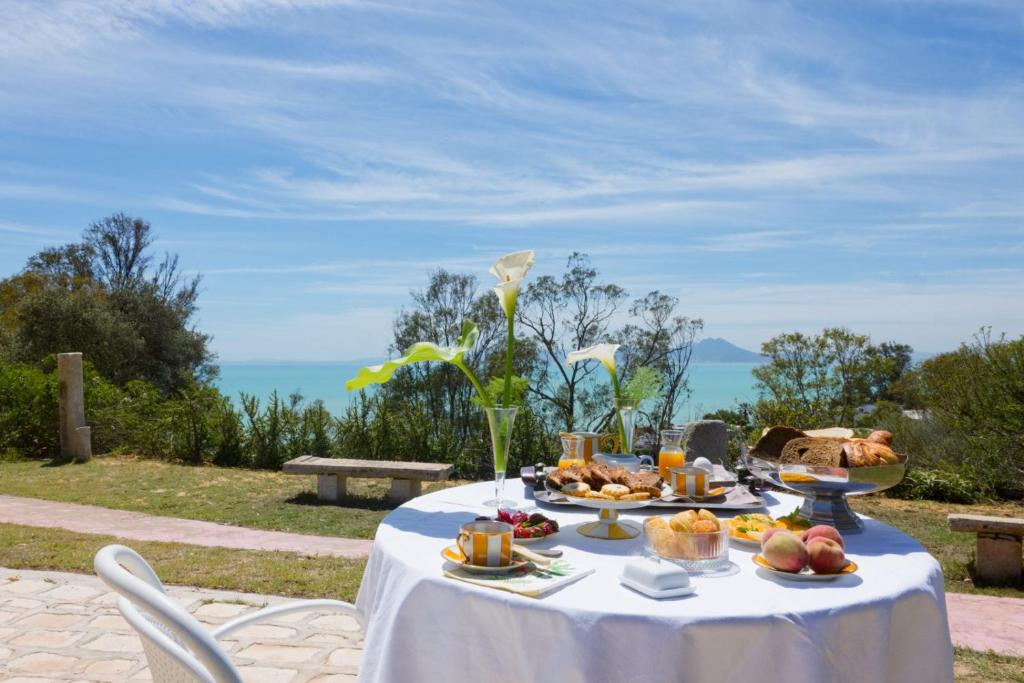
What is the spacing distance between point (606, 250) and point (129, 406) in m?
9.60

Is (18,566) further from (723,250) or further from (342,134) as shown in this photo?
(723,250)

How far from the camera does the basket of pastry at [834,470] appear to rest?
6.38 ft

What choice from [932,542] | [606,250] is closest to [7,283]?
[606,250]

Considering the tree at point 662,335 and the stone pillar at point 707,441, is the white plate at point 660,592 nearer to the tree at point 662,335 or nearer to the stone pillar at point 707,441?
the stone pillar at point 707,441

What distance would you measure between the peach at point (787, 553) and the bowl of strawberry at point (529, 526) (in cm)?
54

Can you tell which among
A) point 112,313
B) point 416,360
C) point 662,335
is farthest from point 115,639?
point 112,313

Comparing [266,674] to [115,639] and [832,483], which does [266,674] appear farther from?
[832,483]

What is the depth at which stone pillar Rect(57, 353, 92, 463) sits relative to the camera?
8.88 m

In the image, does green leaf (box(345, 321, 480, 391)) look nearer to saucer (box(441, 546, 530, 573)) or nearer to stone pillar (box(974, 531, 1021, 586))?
saucer (box(441, 546, 530, 573))

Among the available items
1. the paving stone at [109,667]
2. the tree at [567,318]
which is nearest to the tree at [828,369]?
the tree at [567,318]

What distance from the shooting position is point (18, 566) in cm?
449

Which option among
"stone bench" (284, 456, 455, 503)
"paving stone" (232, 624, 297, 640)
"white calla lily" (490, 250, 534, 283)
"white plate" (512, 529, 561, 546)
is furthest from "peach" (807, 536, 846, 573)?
"stone bench" (284, 456, 455, 503)

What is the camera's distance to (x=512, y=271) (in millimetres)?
2332

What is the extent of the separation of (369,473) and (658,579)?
17.5 ft
